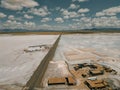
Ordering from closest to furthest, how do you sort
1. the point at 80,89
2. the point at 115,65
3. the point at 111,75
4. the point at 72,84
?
the point at 80,89 < the point at 72,84 < the point at 111,75 < the point at 115,65

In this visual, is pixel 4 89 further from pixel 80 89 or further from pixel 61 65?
pixel 61 65

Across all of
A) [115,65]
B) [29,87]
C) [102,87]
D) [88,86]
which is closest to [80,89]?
[88,86]

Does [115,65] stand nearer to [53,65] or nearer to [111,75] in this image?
[111,75]

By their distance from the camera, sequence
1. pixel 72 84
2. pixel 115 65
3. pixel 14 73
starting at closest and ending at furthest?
pixel 72 84
pixel 14 73
pixel 115 65

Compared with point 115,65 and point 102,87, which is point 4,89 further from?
point 115,65

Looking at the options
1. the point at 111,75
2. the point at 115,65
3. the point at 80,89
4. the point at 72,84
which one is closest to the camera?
the point at 80,89

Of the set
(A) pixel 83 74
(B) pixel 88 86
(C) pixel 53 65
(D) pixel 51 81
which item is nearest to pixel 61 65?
(C) pixel 53 65

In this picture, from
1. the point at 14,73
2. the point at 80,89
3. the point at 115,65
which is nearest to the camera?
the point at 80,89

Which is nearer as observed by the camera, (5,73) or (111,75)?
(111,75)

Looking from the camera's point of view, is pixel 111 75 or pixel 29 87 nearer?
pixel 29 87
